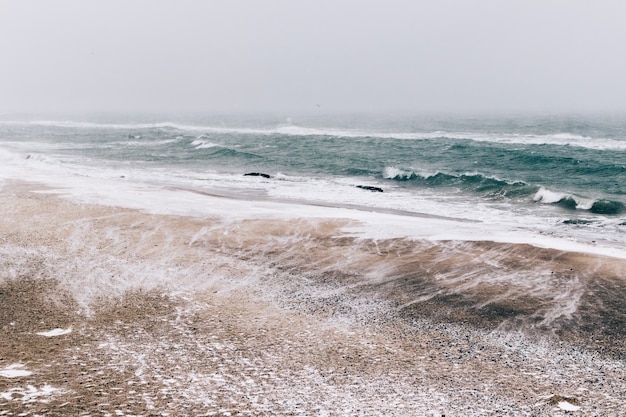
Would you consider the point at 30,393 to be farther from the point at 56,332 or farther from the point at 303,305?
the point at 303,305

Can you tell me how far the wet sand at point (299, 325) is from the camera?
370 inches

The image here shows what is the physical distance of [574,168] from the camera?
51312 mm

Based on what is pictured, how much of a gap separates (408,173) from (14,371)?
137ft

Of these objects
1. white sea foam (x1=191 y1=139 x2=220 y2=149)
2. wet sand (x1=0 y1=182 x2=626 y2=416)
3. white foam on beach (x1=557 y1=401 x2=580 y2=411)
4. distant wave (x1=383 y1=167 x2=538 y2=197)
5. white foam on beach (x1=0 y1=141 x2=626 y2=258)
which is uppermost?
white sea foam (x1=191 y1=139 x2=220 y2=149)

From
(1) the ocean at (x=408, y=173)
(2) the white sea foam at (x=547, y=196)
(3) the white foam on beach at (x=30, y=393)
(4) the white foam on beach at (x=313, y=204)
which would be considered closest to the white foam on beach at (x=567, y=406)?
(3) the white foam on beach at (x=30, y=393)

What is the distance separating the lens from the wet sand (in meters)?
9.41

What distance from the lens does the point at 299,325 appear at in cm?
1302

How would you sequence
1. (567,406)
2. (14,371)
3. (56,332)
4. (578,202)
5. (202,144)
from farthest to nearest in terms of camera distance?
(202,144) → (578,202) → (56,332) → (14,371) → (567,406)

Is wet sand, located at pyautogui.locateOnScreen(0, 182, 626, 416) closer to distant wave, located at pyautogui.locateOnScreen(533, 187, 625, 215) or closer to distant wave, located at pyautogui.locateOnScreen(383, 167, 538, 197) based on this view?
distant wave, located at pyautogui.locateOnScreen(533, 187, 625, 215)

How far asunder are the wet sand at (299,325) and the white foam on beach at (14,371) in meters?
0.04

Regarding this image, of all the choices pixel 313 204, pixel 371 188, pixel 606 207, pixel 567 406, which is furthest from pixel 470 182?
pixel 567 406

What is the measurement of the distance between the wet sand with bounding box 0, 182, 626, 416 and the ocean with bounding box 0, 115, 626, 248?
10060 millimetres

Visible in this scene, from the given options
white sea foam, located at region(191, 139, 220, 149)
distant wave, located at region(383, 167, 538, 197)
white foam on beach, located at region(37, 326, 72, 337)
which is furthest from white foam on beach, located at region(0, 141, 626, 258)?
white sea foam, located at region(191, 139, 220, 149)

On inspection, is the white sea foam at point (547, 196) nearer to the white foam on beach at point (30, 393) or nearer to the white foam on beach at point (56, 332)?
the white foam on beach at point (56, 332)
